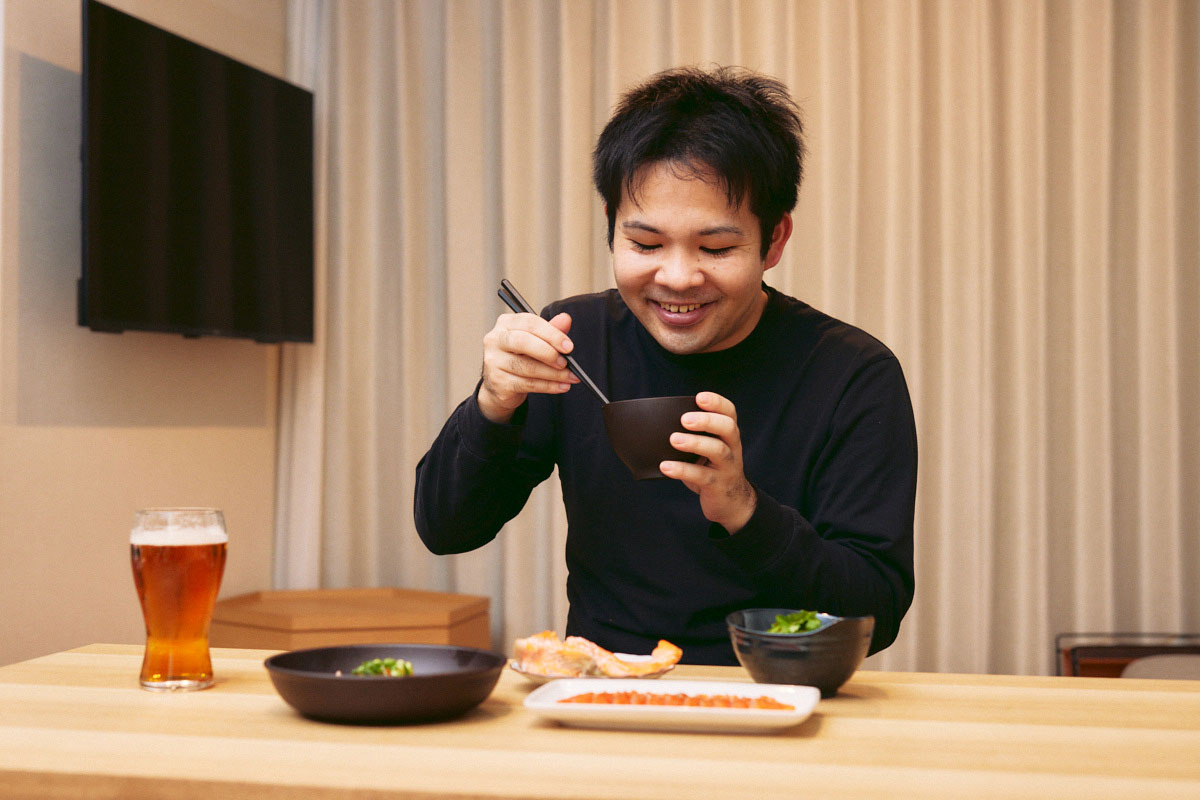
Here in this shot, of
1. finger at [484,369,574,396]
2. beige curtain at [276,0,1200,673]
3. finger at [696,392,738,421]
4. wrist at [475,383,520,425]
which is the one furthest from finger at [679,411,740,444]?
beige curtain at [276,0,1200,673]

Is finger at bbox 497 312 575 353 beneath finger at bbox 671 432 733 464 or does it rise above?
above

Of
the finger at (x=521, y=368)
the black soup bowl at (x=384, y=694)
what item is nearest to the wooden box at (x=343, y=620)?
the finger at (x=521, y=368)

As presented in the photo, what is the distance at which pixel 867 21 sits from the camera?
314 cm

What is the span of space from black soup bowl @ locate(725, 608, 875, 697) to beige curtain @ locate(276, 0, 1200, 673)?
2185mm

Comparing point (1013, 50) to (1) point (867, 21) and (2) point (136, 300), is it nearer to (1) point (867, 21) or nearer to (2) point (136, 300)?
(1) point (867, 21)

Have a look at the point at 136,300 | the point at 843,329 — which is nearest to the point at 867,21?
the point at 843,329

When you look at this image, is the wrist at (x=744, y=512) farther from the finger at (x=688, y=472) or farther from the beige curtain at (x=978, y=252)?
the beige curtain at (x=978, y=252)

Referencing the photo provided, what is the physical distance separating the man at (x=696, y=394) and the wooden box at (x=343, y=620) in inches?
52.6

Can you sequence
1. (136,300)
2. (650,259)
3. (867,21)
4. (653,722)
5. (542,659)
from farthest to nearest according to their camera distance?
(867,21)
(136,300)
(650,259)
(542,659)
(653,722)

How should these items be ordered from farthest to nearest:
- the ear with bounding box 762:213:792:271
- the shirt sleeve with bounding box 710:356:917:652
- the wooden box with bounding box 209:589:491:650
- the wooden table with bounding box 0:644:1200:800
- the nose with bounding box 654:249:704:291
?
the wooden box with bounding box 209:589:491:650 < the ear with bounding box 762:213:792:271 < the nose with bounding box 654:249:704:291 < the shirt sleeve with bounding box 710:356:917:652 < the wooden table with bounding box 0:644:1200:800

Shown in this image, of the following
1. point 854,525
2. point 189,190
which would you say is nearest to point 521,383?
point 854,525

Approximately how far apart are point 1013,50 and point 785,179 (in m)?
1.93

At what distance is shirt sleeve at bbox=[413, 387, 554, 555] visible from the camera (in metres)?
1.37

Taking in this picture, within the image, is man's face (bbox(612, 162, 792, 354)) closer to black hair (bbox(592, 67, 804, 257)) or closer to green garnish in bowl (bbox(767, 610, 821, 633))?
black hair (bbox(592, 67, 804, 257))
